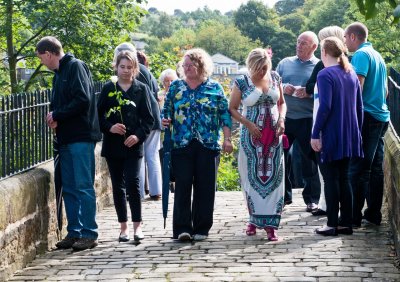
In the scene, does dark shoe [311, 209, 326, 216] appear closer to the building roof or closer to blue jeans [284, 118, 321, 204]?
blue jeans [284, 118, 321, 204]

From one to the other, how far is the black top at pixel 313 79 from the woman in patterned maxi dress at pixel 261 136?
82 centimetres

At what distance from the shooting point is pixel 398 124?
9.14 metres

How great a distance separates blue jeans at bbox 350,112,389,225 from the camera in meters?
8.98

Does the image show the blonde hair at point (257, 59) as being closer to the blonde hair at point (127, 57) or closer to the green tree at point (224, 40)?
the blonde hair at point (127, 57)

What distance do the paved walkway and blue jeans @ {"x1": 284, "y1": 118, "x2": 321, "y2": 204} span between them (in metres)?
0.67

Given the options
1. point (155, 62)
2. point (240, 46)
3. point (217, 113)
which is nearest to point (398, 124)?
point (217, 113)

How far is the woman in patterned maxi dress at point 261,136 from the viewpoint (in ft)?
28.8

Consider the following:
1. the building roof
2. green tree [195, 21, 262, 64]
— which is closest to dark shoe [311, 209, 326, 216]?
green tree [195, 21, 262, 64]

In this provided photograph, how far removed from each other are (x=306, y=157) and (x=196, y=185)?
1.86 metres

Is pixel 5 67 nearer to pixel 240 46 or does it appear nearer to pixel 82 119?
pixel 82 119

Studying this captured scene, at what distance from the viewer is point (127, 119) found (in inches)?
347

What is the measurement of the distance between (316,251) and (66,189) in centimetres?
236

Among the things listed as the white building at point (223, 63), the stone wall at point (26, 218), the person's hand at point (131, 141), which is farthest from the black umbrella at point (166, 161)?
the white building at point (223, 63)

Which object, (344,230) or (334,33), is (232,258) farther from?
(334,33)
